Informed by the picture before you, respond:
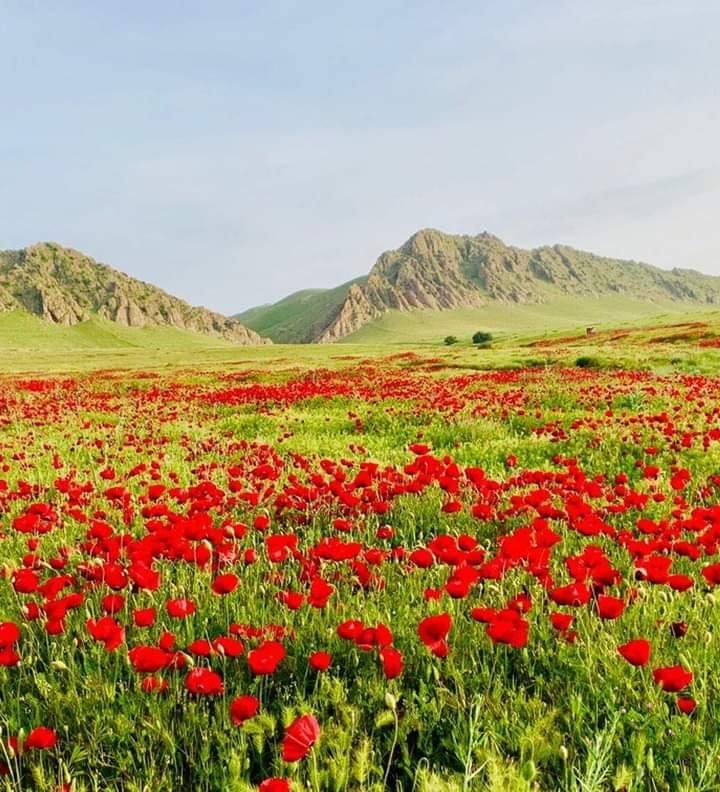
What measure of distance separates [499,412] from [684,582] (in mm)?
10127

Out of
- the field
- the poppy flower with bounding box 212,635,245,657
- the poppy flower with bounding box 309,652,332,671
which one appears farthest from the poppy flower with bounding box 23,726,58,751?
the poppy flower with bounding box 309,652,332,671

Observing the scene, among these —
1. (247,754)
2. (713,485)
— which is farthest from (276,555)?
(713,485)

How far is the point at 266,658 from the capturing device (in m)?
2.35

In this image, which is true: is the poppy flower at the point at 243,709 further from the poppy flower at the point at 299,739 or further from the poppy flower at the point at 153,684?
the poppy flower at the point at 153,684

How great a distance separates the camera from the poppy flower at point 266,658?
7.56 feet

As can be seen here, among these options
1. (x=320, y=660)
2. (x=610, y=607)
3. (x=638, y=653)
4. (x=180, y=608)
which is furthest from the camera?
(x=180, y=608)

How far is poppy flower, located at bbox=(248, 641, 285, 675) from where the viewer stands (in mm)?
2305

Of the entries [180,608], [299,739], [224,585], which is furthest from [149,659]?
[299,739]

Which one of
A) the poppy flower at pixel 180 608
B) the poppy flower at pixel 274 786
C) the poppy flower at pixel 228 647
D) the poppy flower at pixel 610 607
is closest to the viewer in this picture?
the poppy flower at pixel 274 786

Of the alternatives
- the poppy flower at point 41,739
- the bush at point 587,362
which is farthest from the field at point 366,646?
the bush at point 587,362

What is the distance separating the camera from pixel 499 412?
1299 centimetres

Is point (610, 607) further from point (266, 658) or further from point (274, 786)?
point (274, 786)

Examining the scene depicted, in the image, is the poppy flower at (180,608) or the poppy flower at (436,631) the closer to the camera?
the poppy flower at (436,631)

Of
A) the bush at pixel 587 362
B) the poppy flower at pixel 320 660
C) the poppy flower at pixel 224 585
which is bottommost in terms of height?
the poppy flower at pixel 320 660
